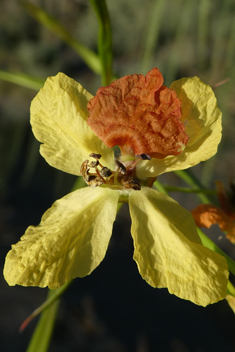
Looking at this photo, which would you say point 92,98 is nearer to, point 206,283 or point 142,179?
point 142,179

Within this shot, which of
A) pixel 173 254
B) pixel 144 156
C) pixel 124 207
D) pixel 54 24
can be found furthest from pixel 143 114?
pixel 124 207

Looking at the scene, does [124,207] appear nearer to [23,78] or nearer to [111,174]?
[23,78]

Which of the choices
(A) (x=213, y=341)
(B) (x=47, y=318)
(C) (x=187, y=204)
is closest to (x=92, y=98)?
(B) (x=47, y=318)

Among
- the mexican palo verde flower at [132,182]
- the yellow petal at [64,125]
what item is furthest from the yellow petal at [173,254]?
the yellow petal at [64,125]

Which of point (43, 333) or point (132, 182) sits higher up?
point (132, 182)

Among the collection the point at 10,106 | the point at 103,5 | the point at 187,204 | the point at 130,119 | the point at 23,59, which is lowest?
the point at 130,119

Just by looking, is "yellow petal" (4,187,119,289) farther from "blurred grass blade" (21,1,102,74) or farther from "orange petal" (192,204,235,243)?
"blurred grass blade" (21,1,102,74)
